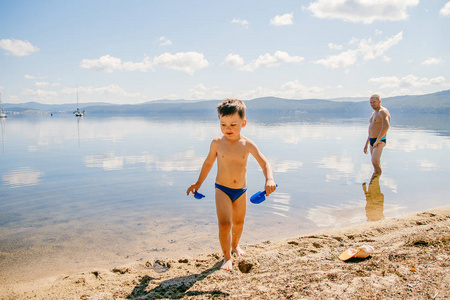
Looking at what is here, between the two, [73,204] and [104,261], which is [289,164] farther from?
[104,261]

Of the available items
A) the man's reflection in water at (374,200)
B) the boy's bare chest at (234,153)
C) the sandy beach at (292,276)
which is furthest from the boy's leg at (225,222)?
the man's reflection in water at (374,200)

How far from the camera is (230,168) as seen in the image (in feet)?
13.2

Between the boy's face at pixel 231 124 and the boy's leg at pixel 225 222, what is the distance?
2.39 feet

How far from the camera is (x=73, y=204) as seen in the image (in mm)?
7246

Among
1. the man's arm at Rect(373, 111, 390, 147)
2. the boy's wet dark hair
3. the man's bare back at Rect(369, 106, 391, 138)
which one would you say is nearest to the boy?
the boy's wet dark hair

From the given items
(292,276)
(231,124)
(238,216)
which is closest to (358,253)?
(292,276)

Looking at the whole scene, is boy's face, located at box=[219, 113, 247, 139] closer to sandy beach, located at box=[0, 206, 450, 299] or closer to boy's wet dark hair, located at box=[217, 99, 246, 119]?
boy's wet dark hair, located at box=[217, 99, 246, 119]

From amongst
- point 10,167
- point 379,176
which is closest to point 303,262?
point 379,176

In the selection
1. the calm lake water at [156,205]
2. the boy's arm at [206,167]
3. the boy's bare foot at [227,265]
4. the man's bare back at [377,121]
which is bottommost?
the calm lake water at [156,205]

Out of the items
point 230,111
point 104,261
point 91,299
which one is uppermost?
point 230,111

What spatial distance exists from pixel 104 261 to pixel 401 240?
395cm

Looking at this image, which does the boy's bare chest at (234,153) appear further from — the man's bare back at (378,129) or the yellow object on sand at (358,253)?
the man's bare back at (378,129)

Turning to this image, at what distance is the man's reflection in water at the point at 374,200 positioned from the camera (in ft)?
20.7

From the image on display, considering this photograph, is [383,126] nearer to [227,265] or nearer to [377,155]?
[377,155]
